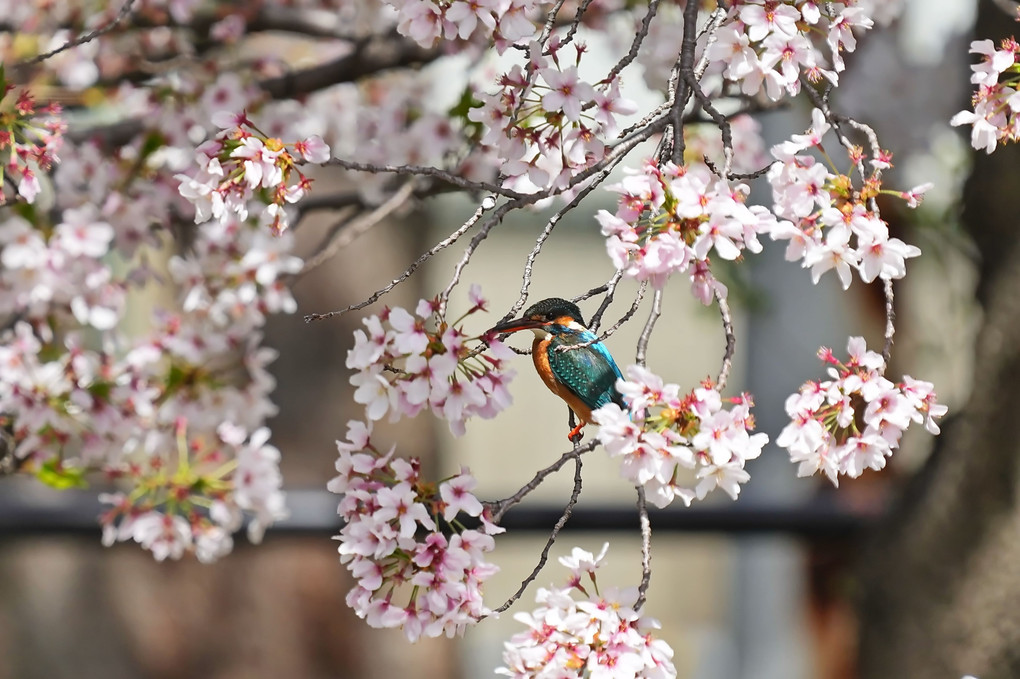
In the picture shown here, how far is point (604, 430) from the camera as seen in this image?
3.27 feet

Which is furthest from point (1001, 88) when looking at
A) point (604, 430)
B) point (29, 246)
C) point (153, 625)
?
point (153, 625)

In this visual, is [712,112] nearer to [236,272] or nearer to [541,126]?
[541,126]

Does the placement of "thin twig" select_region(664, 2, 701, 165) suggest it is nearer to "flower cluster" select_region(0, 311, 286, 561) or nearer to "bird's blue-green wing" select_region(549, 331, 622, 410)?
"bird's blue-green wing" select_region(549, 331, 622, 410)

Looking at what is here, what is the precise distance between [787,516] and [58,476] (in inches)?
83.9

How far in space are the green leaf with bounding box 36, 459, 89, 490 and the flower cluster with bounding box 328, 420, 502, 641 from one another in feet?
2.58

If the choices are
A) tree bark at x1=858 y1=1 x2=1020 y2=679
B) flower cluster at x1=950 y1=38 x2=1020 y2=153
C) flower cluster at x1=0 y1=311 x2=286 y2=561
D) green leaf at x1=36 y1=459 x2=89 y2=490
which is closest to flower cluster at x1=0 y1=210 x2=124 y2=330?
flower cluster at x1=0 y1=311 x2=286 y2=561

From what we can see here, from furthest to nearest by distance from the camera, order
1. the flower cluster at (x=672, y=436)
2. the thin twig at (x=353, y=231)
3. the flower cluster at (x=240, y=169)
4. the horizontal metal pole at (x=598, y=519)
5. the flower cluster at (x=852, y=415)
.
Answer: the horizontal metal pole at (x=598, y=519) < the thin twig at (x=353, y=231) < the flower cluster at (x=240, y=169) < the flower cluster at (x=852, y=415) < the flower cluster at (x=672, y=436)

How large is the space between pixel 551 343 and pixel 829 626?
2.87 meters

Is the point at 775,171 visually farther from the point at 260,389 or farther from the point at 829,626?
the point at 829,626

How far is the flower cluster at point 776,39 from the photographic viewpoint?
1.15 meters

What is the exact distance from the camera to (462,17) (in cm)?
124

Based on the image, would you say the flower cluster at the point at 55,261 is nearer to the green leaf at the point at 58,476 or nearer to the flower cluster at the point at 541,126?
the green leaf at the point at 58,476

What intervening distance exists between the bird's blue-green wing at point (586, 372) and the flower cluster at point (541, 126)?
18 centimetres

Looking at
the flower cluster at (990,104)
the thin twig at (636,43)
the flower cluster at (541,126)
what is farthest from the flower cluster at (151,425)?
the flower cluster at (990,104)
